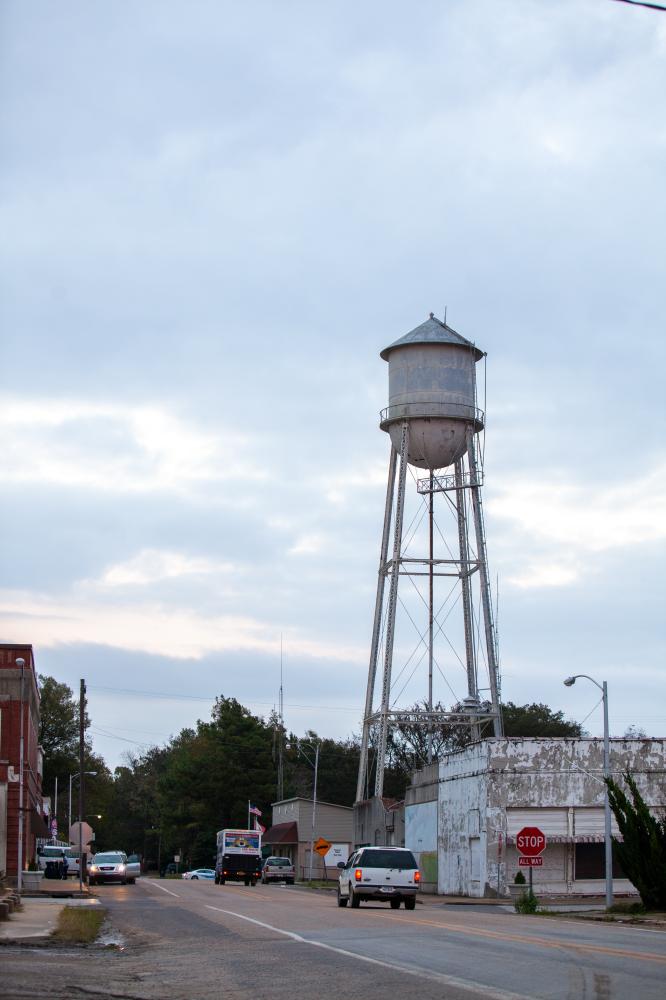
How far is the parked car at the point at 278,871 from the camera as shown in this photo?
7000 centimetres

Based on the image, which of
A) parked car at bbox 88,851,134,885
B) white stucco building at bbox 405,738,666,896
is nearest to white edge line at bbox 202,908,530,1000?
white stucco building at bbox 405,738,666,896

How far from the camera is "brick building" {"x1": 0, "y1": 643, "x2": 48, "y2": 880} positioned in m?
51.7

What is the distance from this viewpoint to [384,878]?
3312 centimetres

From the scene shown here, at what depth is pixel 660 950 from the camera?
17750 millimetres

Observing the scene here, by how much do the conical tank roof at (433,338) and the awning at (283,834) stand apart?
122ft

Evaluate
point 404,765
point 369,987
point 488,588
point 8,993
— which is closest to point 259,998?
point 369,987

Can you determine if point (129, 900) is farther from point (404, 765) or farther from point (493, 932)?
point (404, 765)

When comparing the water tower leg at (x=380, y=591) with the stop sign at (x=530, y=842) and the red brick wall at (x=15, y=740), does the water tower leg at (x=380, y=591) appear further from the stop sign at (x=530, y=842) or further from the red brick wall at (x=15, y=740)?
the stop sign at (x=530, y=842)

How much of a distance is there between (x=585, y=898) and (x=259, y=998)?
33857 mm

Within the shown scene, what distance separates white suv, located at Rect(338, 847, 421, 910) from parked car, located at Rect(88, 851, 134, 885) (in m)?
27.4

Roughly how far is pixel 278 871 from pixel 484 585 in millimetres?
26665

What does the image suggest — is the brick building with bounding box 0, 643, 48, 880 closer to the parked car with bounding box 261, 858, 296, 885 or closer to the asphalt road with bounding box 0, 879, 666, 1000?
the parked car with bounding box 261, 858, 296, 885

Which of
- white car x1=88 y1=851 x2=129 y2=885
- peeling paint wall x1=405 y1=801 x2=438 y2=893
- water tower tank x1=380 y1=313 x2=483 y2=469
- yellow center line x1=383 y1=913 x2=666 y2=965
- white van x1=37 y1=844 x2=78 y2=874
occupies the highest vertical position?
water tower tank x1=380 y1=313 x2=483 y2=469

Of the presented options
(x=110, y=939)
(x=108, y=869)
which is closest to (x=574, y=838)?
(x=108, y=869)
